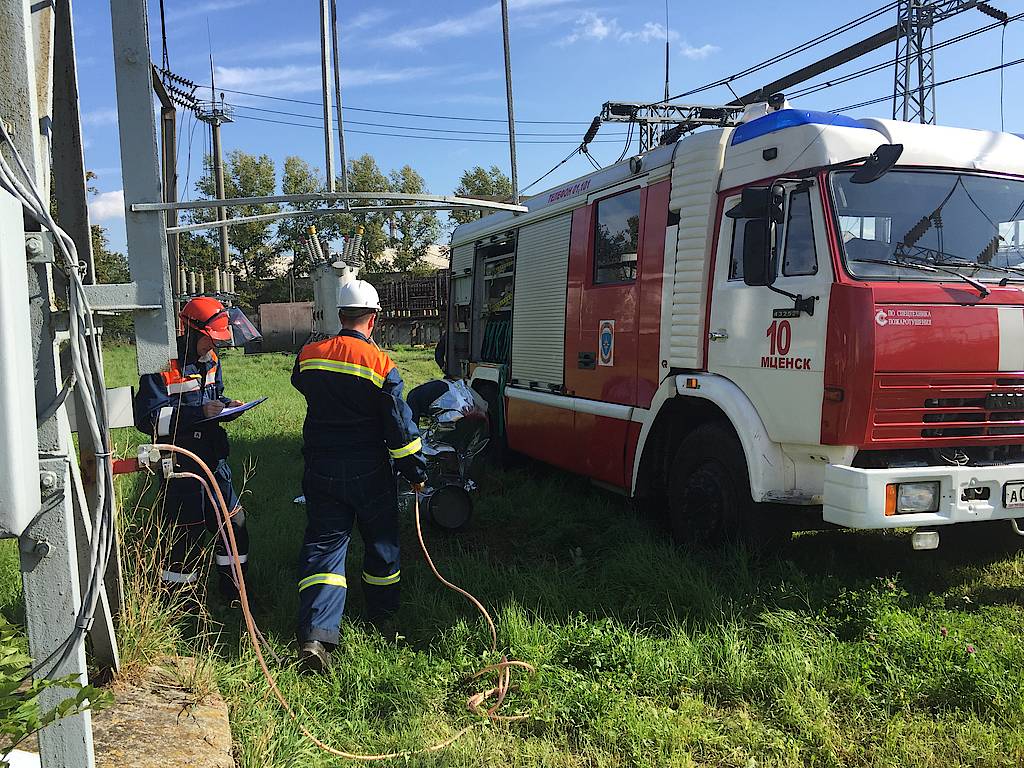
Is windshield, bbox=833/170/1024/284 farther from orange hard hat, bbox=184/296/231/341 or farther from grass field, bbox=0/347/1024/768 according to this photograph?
orange hard hat, bbox=184/296/231/341

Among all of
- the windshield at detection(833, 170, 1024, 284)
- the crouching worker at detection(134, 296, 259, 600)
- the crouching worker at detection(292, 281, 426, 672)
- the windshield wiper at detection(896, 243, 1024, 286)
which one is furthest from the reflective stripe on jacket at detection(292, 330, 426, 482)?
the windshield wiper at detection(896, 243, 1024, 286)

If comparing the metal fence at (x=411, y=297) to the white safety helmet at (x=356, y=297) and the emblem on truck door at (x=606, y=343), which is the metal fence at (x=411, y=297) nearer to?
the emblem on truck door at (x=606, y=343)

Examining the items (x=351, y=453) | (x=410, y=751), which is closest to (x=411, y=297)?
(x=351, y=453)

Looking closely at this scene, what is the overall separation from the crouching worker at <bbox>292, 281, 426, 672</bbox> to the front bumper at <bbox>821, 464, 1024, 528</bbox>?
2.19 m

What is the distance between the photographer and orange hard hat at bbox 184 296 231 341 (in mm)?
4805

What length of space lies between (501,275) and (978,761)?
640cm

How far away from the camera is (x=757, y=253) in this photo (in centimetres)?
465

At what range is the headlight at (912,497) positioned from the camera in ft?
13.4

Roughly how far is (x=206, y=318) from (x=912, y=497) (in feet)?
13.3

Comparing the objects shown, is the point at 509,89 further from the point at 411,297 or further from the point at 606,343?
the point at 411,297

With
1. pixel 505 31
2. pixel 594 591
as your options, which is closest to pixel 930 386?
pixel 594 591

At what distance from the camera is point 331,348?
4.27 m

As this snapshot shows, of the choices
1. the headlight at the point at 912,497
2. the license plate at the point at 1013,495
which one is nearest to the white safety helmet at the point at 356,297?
the headlight at the point at 912,497

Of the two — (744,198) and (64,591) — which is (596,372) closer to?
(744,198)
